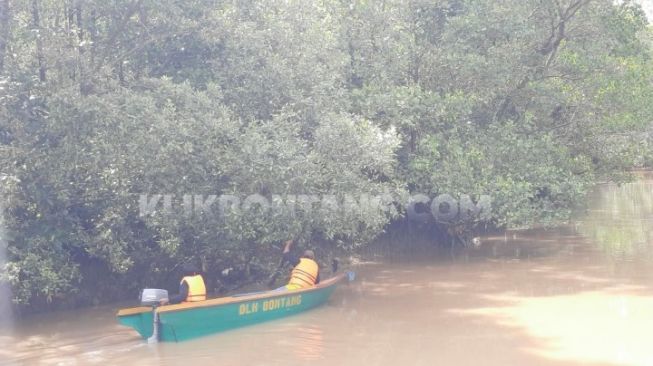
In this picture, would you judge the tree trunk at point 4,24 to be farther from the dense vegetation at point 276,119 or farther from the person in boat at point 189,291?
the person in boat at point 189,291

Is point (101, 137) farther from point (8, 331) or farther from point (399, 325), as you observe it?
point (399, 325)

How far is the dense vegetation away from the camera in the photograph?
10211 mm

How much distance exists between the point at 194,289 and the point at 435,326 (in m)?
3.43

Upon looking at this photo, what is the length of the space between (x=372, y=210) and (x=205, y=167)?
2.67 m

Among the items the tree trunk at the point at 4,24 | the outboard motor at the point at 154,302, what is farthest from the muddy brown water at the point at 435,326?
the tree trunk at the point at 4,24

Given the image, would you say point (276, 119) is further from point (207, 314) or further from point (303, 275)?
point (207, 314)

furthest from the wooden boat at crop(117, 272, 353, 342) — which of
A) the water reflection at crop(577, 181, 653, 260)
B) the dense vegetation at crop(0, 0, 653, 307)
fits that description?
the water reflection at crop(577, 181, 653, 260)

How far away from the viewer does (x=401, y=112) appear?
1313cm

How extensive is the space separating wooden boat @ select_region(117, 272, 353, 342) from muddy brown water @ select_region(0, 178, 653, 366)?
0.43 ft

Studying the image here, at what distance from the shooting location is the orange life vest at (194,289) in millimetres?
9273

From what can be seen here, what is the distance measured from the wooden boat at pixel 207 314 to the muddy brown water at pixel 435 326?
130mm

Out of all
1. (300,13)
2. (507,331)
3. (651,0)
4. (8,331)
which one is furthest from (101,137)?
(651,0)

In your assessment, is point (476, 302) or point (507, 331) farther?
point (476, 302)

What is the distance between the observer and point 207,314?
30.3 ft
